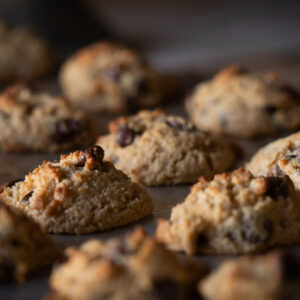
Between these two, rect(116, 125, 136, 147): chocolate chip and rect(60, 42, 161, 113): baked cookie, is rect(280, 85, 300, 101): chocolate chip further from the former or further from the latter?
rect(116, 125, 136, 147): chocolate chip

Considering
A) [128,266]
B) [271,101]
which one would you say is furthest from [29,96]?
[128,266]

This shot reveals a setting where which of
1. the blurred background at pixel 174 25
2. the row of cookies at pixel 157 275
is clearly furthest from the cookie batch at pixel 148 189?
the blurred background at pixel 174 25

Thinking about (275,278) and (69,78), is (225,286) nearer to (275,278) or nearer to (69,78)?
(275,278)

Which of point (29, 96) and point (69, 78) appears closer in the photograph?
point (29, 96)

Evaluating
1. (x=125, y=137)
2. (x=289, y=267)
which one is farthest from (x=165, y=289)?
(x=125, y=137)

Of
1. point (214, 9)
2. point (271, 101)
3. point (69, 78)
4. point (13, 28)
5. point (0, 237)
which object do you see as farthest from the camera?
point (214, 9)

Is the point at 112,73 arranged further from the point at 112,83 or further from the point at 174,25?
the point at 174,25

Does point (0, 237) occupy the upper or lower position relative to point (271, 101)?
lower
